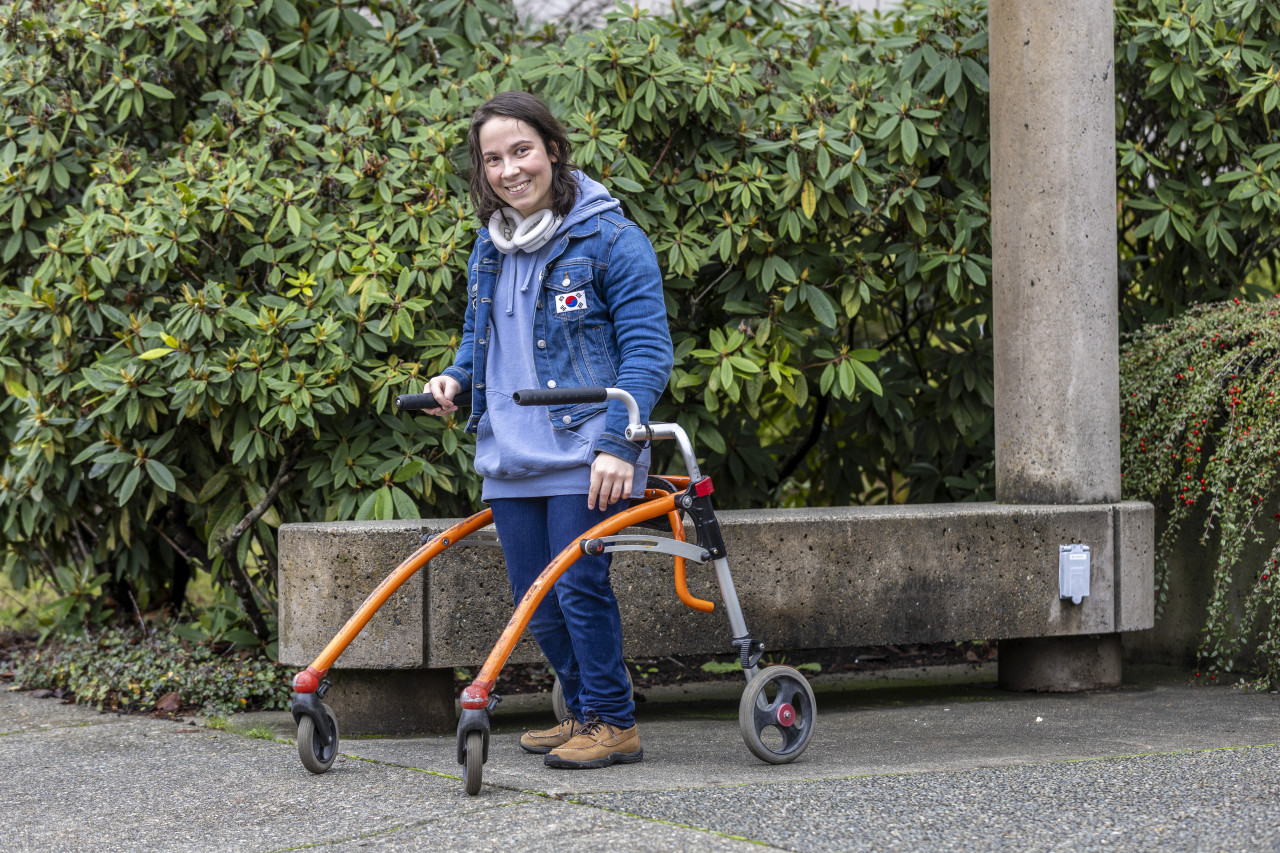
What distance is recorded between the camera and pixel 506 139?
3.29 metres

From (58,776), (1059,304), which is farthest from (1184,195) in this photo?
(58,776)

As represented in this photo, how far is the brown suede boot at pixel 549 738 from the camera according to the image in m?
3.56

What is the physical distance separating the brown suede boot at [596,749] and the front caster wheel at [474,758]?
362 mm

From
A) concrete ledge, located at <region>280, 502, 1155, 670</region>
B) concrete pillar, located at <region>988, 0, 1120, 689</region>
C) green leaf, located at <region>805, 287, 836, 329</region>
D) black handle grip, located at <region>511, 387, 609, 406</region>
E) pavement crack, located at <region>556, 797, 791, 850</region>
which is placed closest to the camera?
pavement crack, located at <region>556, 797, 791, 850</region>

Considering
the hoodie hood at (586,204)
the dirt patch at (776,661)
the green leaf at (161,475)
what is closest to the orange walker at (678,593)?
the hoodie hood at (586,204)

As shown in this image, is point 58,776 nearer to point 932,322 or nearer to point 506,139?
point 506,139

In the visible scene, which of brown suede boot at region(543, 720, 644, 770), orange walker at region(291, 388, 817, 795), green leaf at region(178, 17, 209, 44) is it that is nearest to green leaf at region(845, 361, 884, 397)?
orange walker at region(291, 388, 817, 795)

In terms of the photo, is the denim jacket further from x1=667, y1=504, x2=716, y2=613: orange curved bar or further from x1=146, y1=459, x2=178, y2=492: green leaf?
x1=146, y1=459, x2=178, y2=492: green leaf

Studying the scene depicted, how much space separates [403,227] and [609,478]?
Result: 1780 millimetres

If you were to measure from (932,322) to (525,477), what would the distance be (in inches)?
104

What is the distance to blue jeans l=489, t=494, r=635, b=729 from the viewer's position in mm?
3299

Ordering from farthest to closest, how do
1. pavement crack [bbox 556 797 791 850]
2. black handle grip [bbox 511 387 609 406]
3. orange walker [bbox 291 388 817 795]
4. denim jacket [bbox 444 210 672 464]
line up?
denim jacket [bbox 444 210 672 464]
orange walker [bbox 291 388 817 795]
black handle grip [bbox 511 387 609 406]
pavement crack [bbox 556 797 791 850]

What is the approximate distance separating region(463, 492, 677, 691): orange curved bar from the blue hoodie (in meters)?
0.07

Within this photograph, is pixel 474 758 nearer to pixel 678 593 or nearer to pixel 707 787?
pixel 707 787
